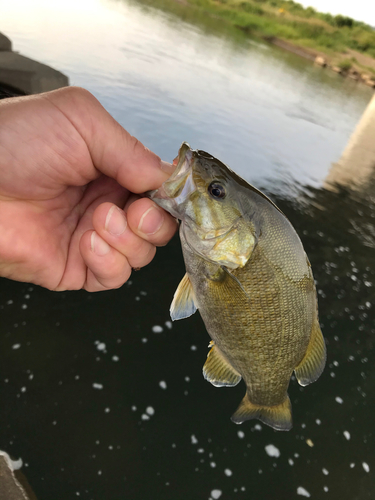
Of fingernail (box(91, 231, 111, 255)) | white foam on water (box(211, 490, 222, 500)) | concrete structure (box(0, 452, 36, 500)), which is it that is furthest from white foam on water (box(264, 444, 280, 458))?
fingernail (box(91, 231, 111, 255))

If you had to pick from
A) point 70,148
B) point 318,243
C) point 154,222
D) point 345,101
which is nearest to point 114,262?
point 154,222

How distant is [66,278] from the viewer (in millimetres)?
2348

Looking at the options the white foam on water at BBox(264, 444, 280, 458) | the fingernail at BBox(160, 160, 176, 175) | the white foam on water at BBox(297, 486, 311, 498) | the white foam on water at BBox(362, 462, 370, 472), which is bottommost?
the white foam on water at BBox(264, 444, 280, 458)

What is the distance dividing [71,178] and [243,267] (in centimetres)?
120

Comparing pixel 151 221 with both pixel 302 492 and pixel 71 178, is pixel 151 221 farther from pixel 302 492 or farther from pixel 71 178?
pixel 302 492

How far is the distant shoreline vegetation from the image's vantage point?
111 ft

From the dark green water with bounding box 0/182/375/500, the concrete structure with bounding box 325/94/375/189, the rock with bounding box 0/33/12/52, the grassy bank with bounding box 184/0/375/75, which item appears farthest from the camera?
the grassy bank with bounding box 184/0/375/75

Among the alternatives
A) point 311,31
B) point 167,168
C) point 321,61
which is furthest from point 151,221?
point 311,31

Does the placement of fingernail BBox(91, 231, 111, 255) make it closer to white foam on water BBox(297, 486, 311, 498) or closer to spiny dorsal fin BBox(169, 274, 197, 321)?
spiny dorsal fin BBox(169, 274, 197, 321)

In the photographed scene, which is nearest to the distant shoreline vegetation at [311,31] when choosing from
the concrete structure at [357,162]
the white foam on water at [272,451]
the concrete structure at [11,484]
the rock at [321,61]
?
the rock at [321,61]

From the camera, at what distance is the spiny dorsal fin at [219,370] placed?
1989 millimetres

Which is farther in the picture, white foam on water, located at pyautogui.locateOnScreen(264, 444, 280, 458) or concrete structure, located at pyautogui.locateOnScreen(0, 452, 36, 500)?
white foam on water, located at pyautogui.locateOnScreen(264, 444, 280, 458)

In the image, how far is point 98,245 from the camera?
1920 mm

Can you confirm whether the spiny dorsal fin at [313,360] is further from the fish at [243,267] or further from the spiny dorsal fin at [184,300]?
the spiny dorsal fin at [184,300]
